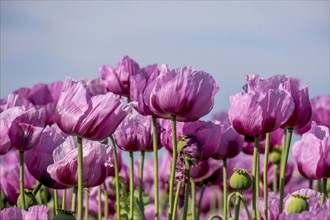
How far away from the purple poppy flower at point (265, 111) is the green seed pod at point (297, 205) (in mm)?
312

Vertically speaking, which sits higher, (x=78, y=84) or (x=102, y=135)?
(x=78, y=84)

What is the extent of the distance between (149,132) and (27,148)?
1.69 feet

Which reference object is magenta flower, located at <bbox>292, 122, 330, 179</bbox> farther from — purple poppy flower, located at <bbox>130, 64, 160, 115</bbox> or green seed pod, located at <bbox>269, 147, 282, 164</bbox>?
green seed pod, located at <bbox>269, 147, 282, 164</bbox>

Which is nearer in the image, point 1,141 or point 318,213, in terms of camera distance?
point 318,213

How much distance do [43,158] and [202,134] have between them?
1.27 ft

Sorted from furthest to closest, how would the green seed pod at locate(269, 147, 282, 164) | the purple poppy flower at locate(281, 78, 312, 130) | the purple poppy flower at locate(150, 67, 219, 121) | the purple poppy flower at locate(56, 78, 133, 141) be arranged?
the green seed pod at locate(269, 147, 282, 164) < the purple poppy flower at locate(281, 78, 312, 130) < the purple poppy flower at locate(150, 67, 219, 121) < the purple poppy flower at locate(56, 78, 133, 141)

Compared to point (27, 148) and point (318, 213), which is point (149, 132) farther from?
point (318, 213)

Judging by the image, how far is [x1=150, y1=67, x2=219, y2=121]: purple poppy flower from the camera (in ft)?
6.36

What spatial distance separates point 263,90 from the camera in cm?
198

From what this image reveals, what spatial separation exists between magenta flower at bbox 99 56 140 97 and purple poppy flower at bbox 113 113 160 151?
0.65ft

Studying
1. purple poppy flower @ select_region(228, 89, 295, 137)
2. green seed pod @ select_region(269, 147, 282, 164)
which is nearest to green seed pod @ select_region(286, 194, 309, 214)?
purple poppy flower @ select_region(228, 89, 295, 137)

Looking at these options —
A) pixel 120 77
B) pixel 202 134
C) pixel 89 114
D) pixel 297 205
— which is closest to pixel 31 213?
pixel 89 114

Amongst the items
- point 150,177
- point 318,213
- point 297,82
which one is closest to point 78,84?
point 297,82

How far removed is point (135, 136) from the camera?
7.73 ft
